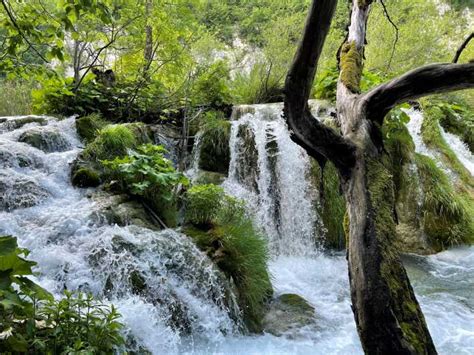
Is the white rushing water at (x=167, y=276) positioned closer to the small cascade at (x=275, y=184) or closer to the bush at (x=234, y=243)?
the bush at (x=234, y=243)

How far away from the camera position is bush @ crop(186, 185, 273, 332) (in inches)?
157

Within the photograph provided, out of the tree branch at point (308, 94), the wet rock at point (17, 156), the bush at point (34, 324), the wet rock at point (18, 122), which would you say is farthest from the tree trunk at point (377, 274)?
the wet rock at point (18, 122)

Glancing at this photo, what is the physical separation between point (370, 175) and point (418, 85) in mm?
540

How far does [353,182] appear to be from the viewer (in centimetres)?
184

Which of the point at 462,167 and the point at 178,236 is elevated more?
the point at 462,167

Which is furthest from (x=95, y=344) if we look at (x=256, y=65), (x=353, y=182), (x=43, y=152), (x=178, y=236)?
(x=256, y=65)

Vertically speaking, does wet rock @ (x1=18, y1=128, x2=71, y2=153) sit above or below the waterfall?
above

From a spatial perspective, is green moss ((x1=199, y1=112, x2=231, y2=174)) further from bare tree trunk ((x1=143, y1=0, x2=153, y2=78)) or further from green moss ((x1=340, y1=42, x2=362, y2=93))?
green moss ((x1=340, y1=42, x2=362, y2=93))

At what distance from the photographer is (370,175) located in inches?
71.4

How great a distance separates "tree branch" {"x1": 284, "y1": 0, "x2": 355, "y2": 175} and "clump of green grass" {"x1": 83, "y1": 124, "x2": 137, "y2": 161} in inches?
165

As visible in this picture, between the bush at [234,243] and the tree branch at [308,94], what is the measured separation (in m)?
2.29

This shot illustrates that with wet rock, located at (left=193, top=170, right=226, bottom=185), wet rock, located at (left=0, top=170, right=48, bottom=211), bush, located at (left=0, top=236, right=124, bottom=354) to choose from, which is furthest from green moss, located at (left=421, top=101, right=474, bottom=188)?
bush, located at (left=0, top=236, right=124, bottom=354)

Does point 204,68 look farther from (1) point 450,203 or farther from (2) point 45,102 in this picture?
(1) point 450,203

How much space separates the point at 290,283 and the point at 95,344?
11.5 feet
